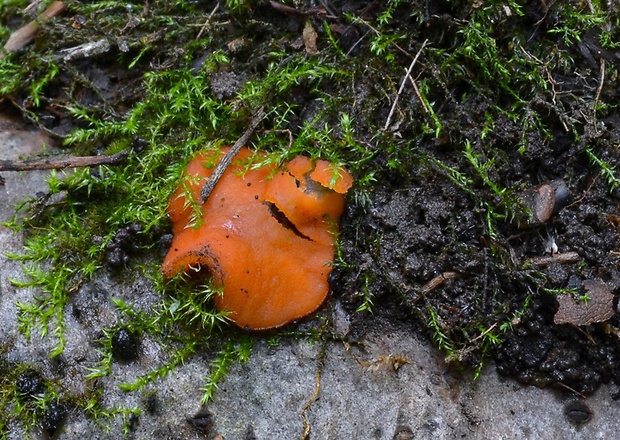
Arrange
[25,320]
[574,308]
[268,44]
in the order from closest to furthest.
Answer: [574,308]
[25,320]
[268,44]

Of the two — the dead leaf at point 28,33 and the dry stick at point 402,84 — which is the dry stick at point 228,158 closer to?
the dry stick at point 402,84

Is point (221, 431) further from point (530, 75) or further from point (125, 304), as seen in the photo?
point (530, 75)

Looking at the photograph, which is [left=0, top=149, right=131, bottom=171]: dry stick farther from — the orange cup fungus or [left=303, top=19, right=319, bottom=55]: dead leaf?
[left=303, top=19, right=319, bottom=55]: dead leaf

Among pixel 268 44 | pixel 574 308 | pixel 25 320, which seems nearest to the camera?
pixel 574 308

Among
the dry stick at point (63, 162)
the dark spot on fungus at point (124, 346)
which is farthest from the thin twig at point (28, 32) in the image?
the dark spot on fungus at point (124, 346)

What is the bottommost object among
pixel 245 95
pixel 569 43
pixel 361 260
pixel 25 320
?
pixel 25 320

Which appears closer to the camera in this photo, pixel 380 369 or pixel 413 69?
pixel 380 369

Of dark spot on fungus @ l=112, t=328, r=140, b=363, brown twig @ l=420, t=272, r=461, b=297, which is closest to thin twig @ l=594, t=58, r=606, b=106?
brown twig @ l=420, t=272, r=461, b=297

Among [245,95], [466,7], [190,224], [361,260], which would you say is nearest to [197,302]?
[190,224]
